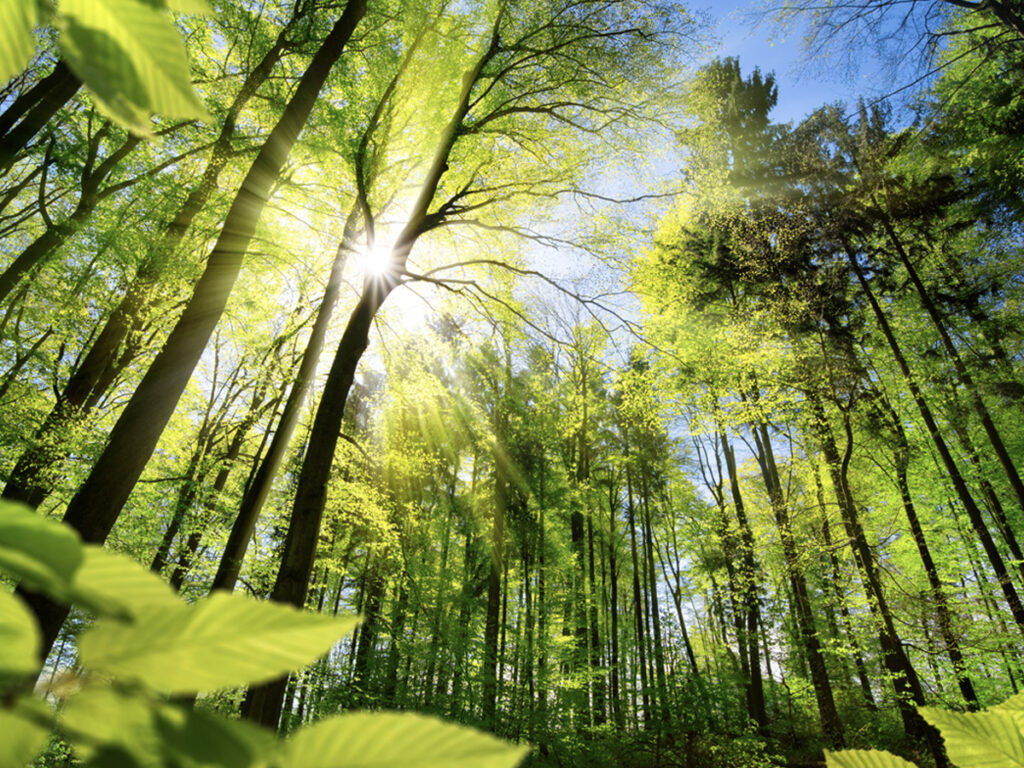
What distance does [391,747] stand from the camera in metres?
0.33

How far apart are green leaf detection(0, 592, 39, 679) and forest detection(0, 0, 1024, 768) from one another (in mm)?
388

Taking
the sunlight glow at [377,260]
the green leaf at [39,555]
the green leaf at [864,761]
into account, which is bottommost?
the green leaf at [864,761]

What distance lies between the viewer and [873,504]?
15242mm

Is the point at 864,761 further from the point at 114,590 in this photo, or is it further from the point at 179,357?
the point at 179,357

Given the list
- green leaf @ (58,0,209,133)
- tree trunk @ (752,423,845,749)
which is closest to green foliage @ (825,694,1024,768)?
green leaf @ (58,0,209,133)

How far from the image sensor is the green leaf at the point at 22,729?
0.95ft

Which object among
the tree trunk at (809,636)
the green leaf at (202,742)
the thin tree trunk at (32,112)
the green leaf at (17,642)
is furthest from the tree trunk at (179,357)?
the tree trunk at (809,636)

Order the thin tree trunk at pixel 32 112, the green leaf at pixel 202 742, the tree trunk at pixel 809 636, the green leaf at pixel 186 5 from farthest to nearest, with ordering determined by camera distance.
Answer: the tree trunk at pixel 809 636
the thin tree trunk at pixel 32 112
the green leaf at pixel 186 5
the green leaf at pixel 202 742

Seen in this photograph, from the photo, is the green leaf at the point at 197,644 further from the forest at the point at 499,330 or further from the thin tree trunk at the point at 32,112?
the thin tree trunk at the point at 32,112

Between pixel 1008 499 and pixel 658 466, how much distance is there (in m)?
8.91

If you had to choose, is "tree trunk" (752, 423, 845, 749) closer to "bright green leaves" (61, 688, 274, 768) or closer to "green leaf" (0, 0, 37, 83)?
"bright green leaves" (61, 688, 274, 768)

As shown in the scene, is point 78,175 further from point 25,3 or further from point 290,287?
point 25,3

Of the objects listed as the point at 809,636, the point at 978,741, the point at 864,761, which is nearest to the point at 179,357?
the point at 864,761

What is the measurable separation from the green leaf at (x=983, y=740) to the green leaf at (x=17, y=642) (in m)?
0.98
